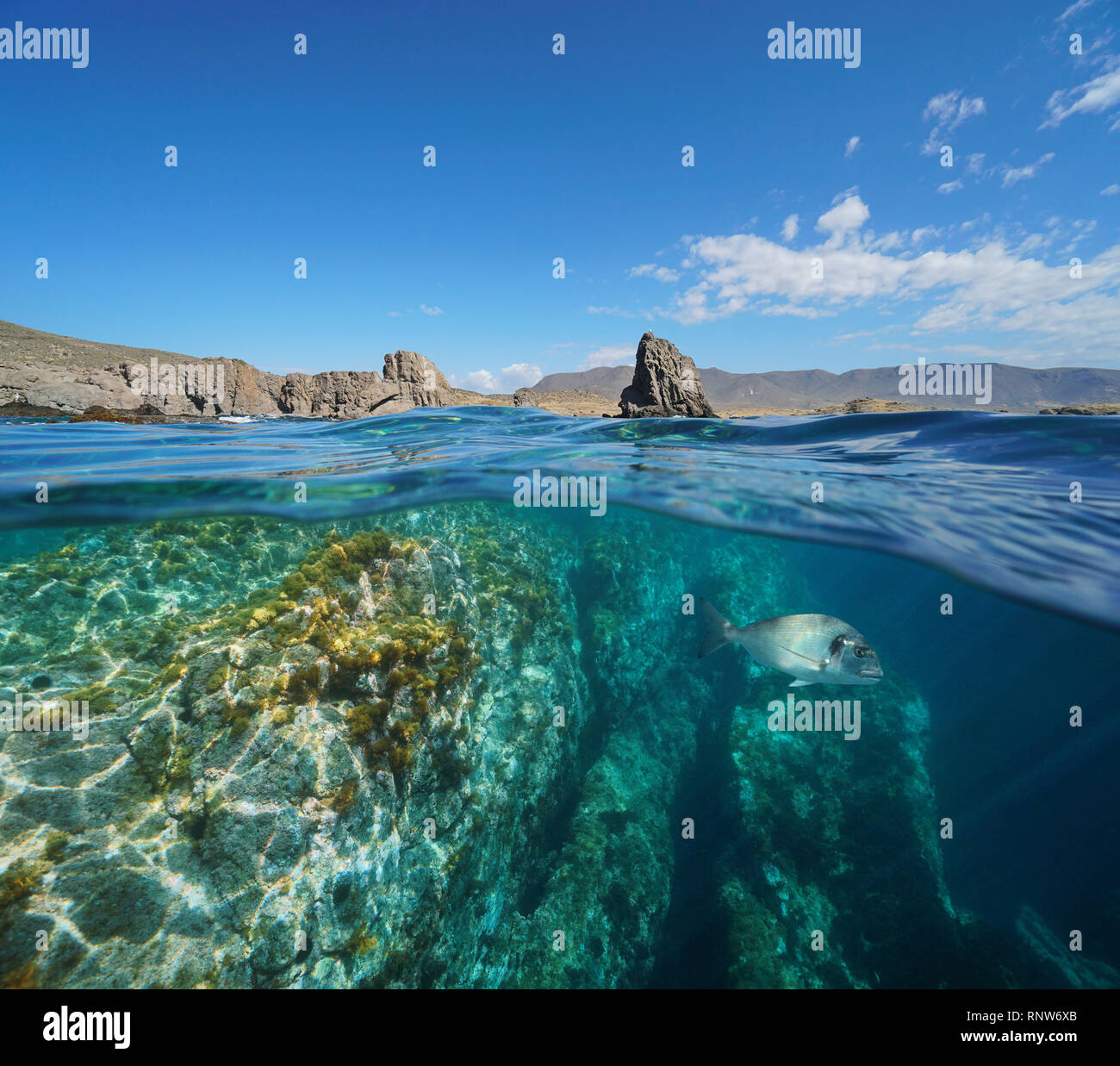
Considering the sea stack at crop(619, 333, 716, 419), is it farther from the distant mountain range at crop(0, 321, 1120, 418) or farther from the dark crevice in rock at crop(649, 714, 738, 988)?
→ the dark crevice in rock at crop(649, 714, 738, 988)

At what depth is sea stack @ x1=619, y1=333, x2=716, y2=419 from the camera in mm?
13477

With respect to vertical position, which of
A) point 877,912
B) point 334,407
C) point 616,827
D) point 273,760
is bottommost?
point 877,912

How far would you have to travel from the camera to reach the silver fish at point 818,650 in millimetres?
5004

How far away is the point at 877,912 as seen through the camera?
669 centimetres

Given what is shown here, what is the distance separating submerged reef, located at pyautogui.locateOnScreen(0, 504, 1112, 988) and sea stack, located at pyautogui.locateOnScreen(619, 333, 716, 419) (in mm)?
6733

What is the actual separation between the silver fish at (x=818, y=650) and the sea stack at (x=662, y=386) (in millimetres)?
9258

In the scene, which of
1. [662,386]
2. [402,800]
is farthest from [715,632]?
[662,386]

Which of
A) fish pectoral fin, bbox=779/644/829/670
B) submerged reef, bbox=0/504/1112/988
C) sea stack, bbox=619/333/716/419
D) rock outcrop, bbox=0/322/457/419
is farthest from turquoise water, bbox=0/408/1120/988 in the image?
rock outcrop, bbox=0/322/457/419

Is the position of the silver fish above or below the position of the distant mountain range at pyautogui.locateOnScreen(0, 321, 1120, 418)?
below
